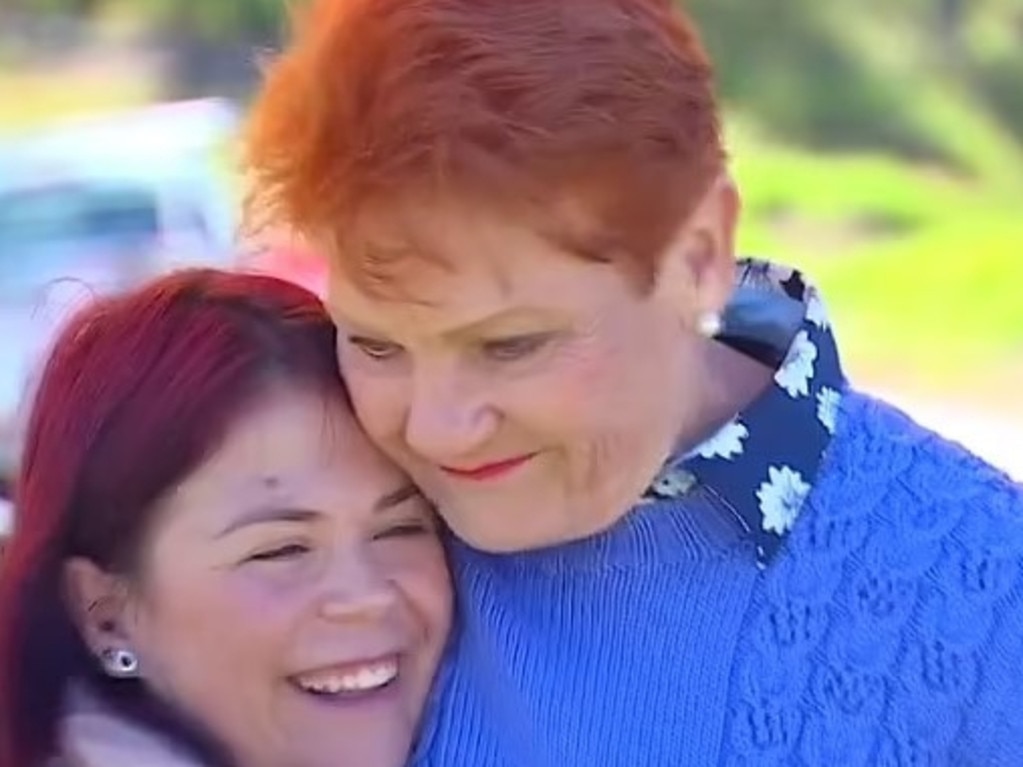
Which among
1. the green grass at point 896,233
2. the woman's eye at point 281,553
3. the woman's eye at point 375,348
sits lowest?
the woman's eye at point 281,553

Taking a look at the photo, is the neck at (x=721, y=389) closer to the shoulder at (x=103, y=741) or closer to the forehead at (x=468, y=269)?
the forehead at (x=468, y=269)

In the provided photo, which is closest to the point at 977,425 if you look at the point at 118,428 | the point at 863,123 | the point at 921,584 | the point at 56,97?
the point at 863,123

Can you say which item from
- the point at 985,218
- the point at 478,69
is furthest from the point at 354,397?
the point at 985,218

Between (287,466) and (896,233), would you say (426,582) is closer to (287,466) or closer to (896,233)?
(287,466)

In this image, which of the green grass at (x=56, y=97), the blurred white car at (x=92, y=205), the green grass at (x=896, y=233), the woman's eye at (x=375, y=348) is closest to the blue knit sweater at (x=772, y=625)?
the woman's eye at (x=375, y=348)

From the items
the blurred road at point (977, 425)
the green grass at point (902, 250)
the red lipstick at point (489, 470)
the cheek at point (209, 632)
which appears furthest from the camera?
the green grass at point (902, 250)

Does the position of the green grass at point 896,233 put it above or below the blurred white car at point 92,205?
above

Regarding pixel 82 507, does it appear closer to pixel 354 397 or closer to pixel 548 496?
pixel 354 397

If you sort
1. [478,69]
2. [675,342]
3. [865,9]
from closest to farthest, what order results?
[478,69] → [675,342] → [865,9]

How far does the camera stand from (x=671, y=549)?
1.64 m

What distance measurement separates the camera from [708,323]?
154cm

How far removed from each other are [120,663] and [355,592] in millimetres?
184

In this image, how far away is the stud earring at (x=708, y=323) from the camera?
1.52m

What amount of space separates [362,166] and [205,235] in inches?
181
